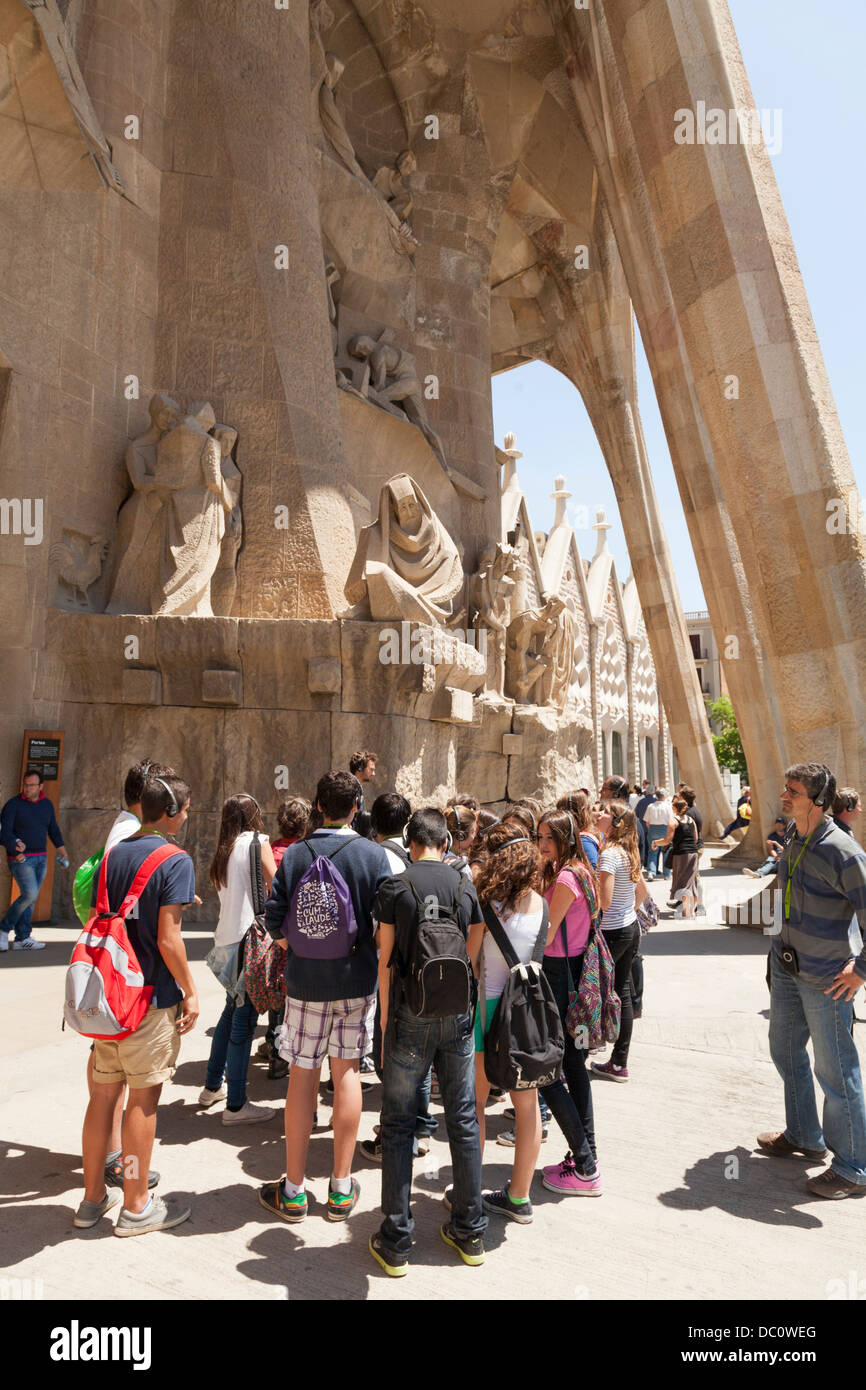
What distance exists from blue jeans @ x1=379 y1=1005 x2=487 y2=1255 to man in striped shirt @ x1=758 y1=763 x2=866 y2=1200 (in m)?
1.39

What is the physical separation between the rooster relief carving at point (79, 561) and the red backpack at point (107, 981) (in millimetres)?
6429

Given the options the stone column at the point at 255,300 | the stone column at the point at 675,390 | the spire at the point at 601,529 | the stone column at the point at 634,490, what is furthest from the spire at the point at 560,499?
A: the stone column at the point at 255,300

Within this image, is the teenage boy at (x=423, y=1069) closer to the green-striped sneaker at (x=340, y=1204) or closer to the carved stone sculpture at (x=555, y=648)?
the green-striped sneaker at (x=340, y=1204)

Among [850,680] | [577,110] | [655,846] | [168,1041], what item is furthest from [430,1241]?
[577,110]

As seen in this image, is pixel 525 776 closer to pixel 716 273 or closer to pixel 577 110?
pixel 716 273

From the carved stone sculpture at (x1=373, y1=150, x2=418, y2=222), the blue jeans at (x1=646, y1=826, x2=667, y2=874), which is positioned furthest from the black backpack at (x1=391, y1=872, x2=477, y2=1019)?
the carved stone sculpture at (x1=373, y1=150, x2=418, y2=222)

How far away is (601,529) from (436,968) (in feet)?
153

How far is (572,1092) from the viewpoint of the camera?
344 centimetres

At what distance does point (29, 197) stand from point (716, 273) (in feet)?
21.8

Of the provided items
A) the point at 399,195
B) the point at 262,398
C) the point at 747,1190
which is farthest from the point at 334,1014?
the point at 399,195

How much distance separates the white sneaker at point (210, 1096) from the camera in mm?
4137

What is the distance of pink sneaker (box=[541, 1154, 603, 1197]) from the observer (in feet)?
10.9

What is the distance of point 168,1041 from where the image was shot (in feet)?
10.1

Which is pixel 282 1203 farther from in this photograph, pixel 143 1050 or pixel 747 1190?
pixel 747 1190
